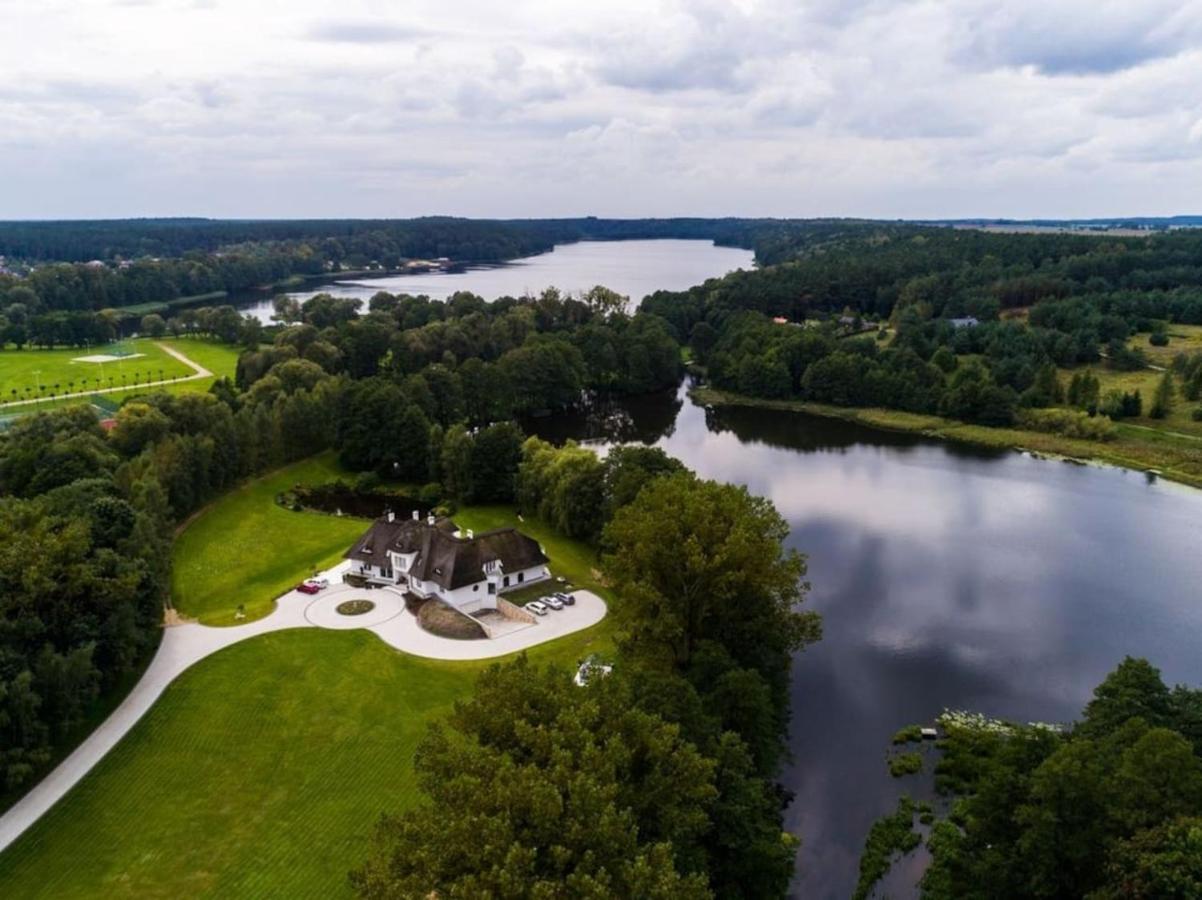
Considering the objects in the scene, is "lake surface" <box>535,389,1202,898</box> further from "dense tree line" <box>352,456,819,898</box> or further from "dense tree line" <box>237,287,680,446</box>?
"dense tree line" <box>237,287,680,446</box>

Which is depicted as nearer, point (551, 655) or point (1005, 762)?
point (1005, 762)

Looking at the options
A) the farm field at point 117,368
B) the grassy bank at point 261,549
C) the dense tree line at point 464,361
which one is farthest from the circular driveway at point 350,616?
the farm field at point 117,368

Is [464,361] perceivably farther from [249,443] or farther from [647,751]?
[647,751]

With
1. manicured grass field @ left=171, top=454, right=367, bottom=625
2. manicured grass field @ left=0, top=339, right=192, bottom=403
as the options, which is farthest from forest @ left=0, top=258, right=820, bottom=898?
manicured grass field @ left=0, top=339, right=192, bottom=403

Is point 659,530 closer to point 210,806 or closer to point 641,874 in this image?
point 641,874

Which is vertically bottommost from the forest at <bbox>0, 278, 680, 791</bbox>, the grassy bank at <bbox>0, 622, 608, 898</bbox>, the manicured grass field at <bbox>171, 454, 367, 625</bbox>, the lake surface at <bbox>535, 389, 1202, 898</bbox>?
the lake surface at <bbox>535, 389, 1202, 898</bbox>

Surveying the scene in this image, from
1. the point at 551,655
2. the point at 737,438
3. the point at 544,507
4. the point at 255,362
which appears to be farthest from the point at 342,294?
the point at 551,655
